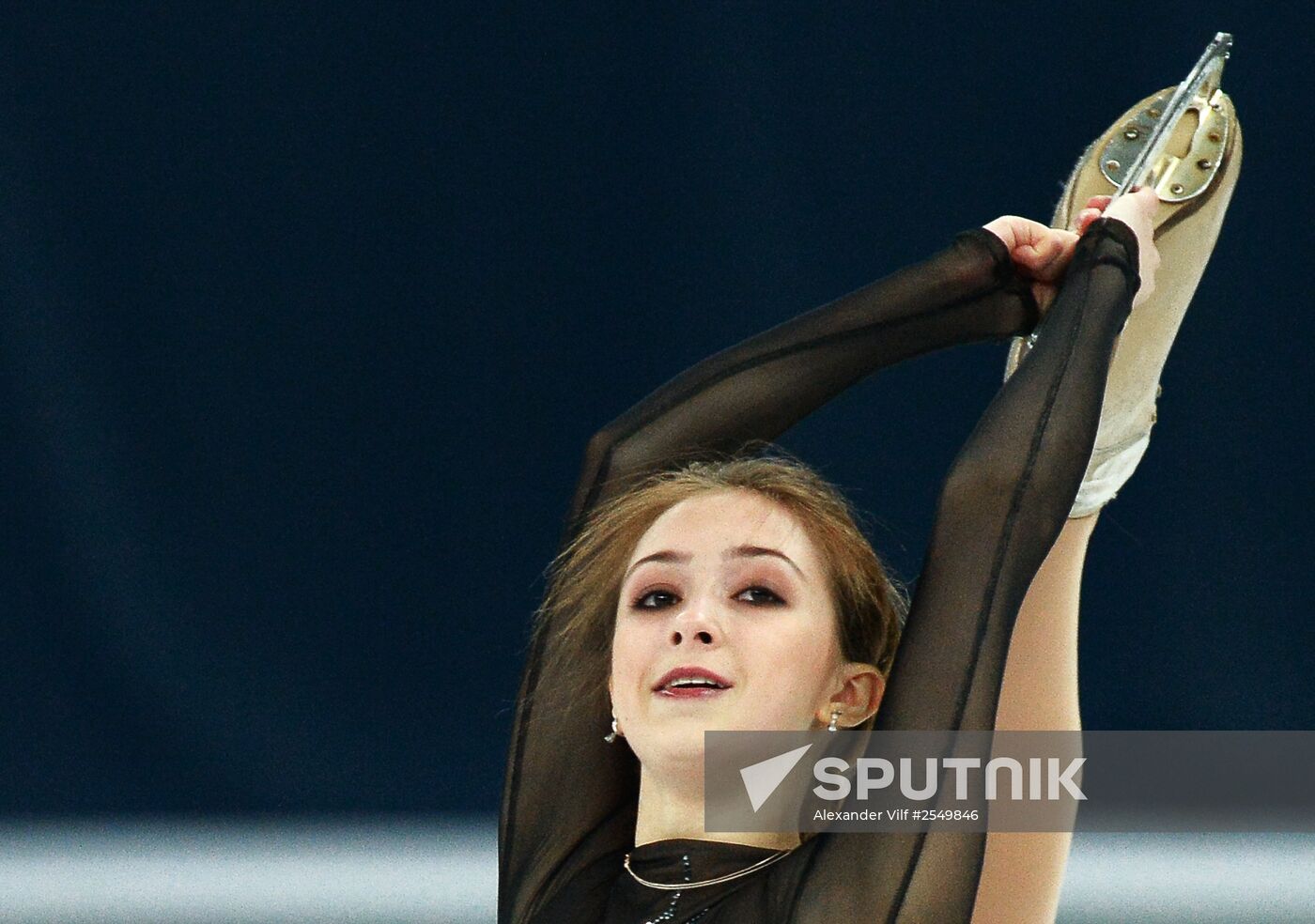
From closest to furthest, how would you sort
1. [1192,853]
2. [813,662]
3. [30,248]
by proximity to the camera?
[813,662], [1192,853], [30,248]

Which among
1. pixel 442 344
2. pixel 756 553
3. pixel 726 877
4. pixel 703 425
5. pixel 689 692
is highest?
pixel 442 344

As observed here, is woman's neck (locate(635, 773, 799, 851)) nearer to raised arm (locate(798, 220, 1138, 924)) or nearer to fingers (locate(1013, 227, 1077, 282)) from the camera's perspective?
raised arm (locate(798, 220, 1138, 924))

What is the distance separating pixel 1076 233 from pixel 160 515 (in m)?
1.70

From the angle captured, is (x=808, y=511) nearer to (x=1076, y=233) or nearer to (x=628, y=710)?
(x=628, y=710)

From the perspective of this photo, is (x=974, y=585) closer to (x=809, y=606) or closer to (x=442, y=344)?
(x=809, y=606)

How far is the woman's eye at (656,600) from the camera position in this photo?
1.48 m

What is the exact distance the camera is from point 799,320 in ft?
5.39

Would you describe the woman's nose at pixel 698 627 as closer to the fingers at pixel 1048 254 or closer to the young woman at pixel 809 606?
the young woman at pixel 809 606

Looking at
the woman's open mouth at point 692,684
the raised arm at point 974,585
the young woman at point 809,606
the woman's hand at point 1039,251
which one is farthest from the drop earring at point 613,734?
the woman's hand at point 1039,251

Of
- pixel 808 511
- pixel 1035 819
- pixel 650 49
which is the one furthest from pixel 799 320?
pixel 650 49

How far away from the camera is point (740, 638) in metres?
1.42

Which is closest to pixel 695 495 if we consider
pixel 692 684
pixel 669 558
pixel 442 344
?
pixel 669 558

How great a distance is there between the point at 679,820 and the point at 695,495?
0.88 feet

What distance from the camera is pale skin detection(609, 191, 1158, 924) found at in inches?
55.6
